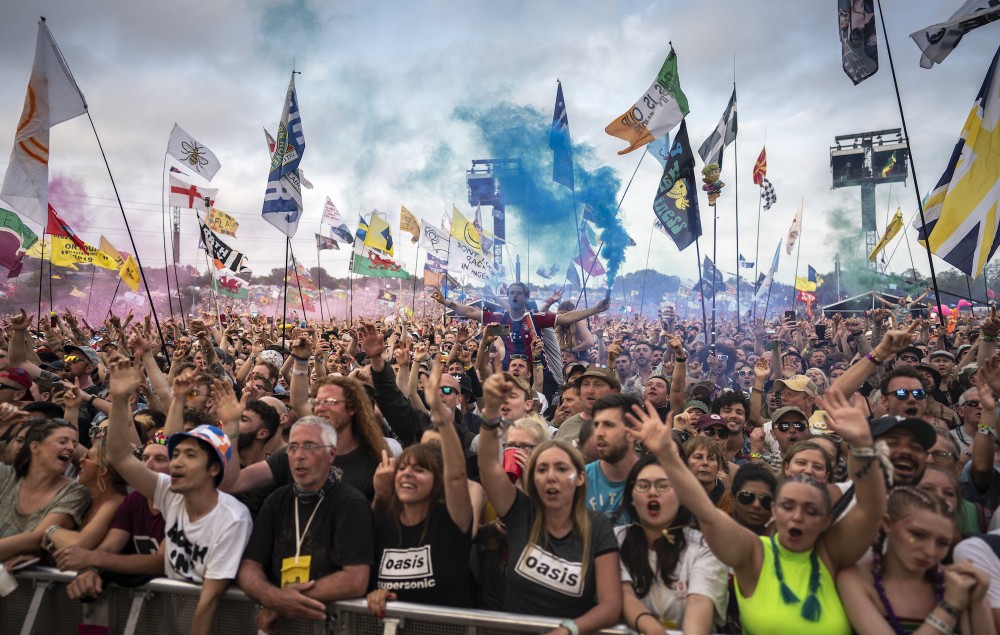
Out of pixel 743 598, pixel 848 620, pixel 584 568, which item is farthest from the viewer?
pixel 584 568

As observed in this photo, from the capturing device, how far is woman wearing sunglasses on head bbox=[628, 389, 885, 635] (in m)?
2.60

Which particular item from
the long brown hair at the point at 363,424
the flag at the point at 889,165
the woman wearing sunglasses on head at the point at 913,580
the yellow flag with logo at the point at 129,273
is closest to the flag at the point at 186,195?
the yellow flag with logo at the point at 129,273

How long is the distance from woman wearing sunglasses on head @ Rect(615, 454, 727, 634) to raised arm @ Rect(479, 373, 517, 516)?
2.16ft

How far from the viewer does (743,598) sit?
2777mm

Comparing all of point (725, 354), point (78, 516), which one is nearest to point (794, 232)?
point (725, 354)

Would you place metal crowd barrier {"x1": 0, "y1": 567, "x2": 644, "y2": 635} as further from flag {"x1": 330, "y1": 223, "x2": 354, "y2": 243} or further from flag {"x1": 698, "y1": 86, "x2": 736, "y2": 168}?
flag {"x1": 330, "y1": 223, "x2": 354, "y2": 243}

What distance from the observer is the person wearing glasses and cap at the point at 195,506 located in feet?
10.6

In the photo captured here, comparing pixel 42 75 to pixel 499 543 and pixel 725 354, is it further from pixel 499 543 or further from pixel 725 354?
pixel 725 354

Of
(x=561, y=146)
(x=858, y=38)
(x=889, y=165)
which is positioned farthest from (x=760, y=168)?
(x=889, y=165)

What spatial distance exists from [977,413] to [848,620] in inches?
116

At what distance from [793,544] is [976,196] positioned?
5.15 meters

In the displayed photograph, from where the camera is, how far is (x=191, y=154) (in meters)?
14.2

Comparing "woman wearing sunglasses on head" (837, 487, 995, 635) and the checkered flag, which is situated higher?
the checkered flag

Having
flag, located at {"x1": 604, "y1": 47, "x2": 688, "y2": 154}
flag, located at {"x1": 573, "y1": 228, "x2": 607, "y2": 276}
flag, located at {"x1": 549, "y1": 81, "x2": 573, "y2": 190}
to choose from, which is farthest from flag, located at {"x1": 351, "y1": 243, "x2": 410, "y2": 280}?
flag, located at {"x1": 604, "y1": 47, "x2": 688, "y2": 154}
